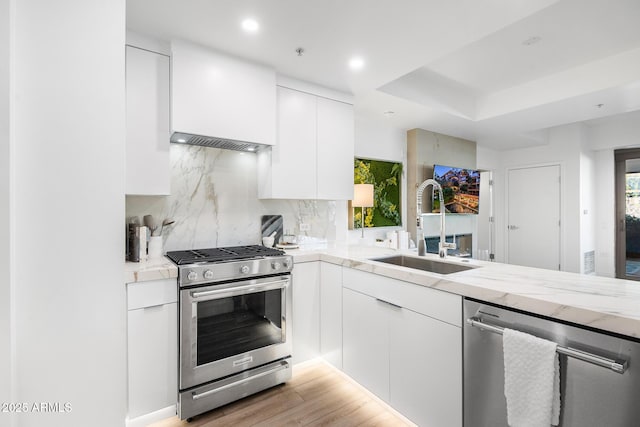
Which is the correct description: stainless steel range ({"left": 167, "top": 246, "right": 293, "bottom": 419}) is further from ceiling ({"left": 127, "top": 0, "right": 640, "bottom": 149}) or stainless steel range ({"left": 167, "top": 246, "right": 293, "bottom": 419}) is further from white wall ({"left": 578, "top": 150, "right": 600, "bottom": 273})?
white wall ({"left": 578, "top": 150, "right": 600, "bottom": 273})

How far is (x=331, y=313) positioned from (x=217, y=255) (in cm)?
95

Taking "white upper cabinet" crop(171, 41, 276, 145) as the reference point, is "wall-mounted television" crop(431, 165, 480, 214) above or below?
Answer: below

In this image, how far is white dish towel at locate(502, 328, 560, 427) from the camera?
1.10 m

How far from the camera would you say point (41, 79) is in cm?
107

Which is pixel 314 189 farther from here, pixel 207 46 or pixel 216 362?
pixel 216 362

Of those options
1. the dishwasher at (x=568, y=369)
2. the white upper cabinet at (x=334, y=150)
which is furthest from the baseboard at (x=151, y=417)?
the white upper cabinet at (x=334, y=150)

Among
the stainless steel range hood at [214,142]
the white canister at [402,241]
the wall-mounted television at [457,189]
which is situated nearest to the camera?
the stainless steel range hood at [214,142]

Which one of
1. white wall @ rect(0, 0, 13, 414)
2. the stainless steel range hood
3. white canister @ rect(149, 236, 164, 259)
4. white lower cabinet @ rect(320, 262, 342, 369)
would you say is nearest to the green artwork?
white lower cabinet @ rect(320, 262, 342, 369)

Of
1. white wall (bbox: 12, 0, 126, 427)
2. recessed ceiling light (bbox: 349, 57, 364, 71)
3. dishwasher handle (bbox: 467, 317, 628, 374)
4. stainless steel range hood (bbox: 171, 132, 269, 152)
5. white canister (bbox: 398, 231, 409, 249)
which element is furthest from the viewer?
white canister (bbox: 398, 231, 409, 249)

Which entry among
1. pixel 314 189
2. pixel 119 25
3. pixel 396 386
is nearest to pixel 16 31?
pixel 119 25

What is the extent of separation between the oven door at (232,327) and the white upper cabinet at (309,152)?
84 cm

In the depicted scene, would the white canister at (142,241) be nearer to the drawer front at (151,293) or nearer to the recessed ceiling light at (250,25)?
the drawer front at (151,293)

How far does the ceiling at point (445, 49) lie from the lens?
172cm

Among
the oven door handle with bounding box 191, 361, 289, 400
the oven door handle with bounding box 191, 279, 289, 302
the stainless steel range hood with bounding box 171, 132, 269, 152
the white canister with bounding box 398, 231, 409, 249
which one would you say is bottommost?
the oven door handle with bounding box 191, 361, 289, 400
